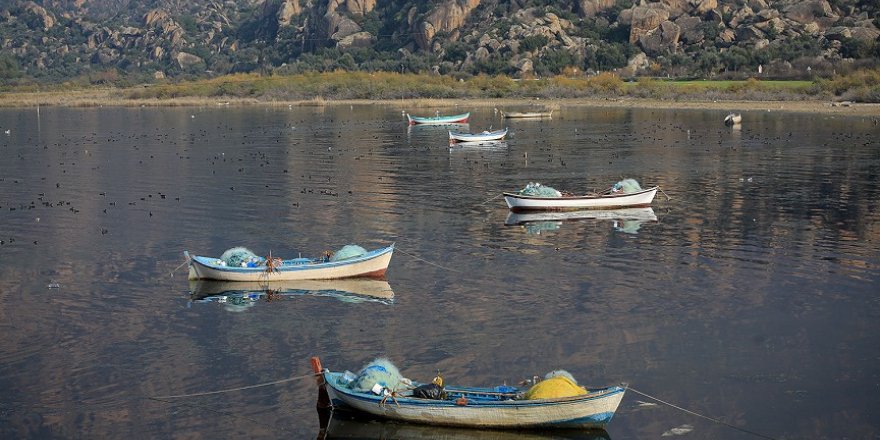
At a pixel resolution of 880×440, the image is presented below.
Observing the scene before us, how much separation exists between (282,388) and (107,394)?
458cm

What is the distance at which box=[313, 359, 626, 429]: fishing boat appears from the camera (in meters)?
22.8

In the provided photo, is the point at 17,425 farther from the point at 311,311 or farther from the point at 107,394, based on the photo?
the point at 311,311

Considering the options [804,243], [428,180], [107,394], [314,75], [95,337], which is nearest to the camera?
[107,394]

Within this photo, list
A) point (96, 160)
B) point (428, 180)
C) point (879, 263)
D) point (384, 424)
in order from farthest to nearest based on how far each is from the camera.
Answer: point (96, 160)
point (428, 180)
point (879, 263)
point (384, 424)

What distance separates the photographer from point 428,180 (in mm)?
64938

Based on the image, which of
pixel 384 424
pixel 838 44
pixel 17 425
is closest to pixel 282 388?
pixel 384 424

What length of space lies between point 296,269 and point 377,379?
12.9 m

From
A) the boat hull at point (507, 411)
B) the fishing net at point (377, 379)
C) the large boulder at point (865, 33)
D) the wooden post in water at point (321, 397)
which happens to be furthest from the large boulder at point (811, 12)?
the wooden post in water at point (321, 397)

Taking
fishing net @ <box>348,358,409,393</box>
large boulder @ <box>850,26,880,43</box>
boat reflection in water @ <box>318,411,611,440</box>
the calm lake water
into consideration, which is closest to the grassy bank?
large boulder @ <box>850,26,880,43</box>

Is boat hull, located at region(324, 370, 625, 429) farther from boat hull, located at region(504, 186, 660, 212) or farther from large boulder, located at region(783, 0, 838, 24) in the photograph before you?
large boulder, located at region(783, 0, 838, 24)

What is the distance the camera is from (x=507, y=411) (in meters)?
23.0

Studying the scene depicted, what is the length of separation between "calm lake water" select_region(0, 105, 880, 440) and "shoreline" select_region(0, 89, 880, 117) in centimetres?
5106

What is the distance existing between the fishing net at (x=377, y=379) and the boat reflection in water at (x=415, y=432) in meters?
0.93

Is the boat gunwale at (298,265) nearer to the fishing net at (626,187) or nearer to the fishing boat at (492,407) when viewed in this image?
the fishing boat at (492,407)
